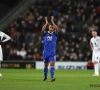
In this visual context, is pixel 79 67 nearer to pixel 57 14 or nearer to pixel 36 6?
pixel 57 14

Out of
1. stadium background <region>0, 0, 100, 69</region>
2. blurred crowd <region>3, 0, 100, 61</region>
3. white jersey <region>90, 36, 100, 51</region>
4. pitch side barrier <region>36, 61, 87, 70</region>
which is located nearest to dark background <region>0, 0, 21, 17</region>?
stadium background <region>0, 0, 100, 69</region>

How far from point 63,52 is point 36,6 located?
8.48m

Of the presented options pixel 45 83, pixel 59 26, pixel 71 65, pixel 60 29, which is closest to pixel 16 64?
pixel 71 65

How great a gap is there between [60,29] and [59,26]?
343mm

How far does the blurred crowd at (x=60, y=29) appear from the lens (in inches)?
1459

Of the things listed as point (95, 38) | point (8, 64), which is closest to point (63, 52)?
point (8, 64)

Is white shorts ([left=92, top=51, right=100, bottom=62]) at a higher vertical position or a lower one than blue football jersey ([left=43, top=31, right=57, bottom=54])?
lower

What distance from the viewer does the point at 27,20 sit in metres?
41.4

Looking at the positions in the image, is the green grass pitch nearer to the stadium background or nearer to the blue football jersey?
the blue football jersey

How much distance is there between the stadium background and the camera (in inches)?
1438

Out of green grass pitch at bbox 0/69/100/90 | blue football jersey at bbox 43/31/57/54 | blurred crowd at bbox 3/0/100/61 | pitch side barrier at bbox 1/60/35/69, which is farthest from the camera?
blurred crowd at bbox 3/0/100/61

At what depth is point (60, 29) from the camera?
3950cm

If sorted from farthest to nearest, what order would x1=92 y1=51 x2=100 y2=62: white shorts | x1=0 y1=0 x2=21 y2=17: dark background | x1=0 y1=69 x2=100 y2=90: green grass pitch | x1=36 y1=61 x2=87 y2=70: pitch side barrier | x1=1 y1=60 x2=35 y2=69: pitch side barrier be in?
1. x1=0 y1=0 x2=21 y2=17: dark background
2. x1=1 y1=60 x2=35 y2=69: pitch side barrier
3. x1=36 y1=61 x2=87 y2=70: pitch side barrier
4. x1=92 y1=51 x2=100 y2=62: white shorts
5. x1=0 y1=69 x2=100 y2=90: green grass pitch

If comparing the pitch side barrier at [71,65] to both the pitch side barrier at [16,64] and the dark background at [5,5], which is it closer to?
the pitch side barrier at [16,64]
